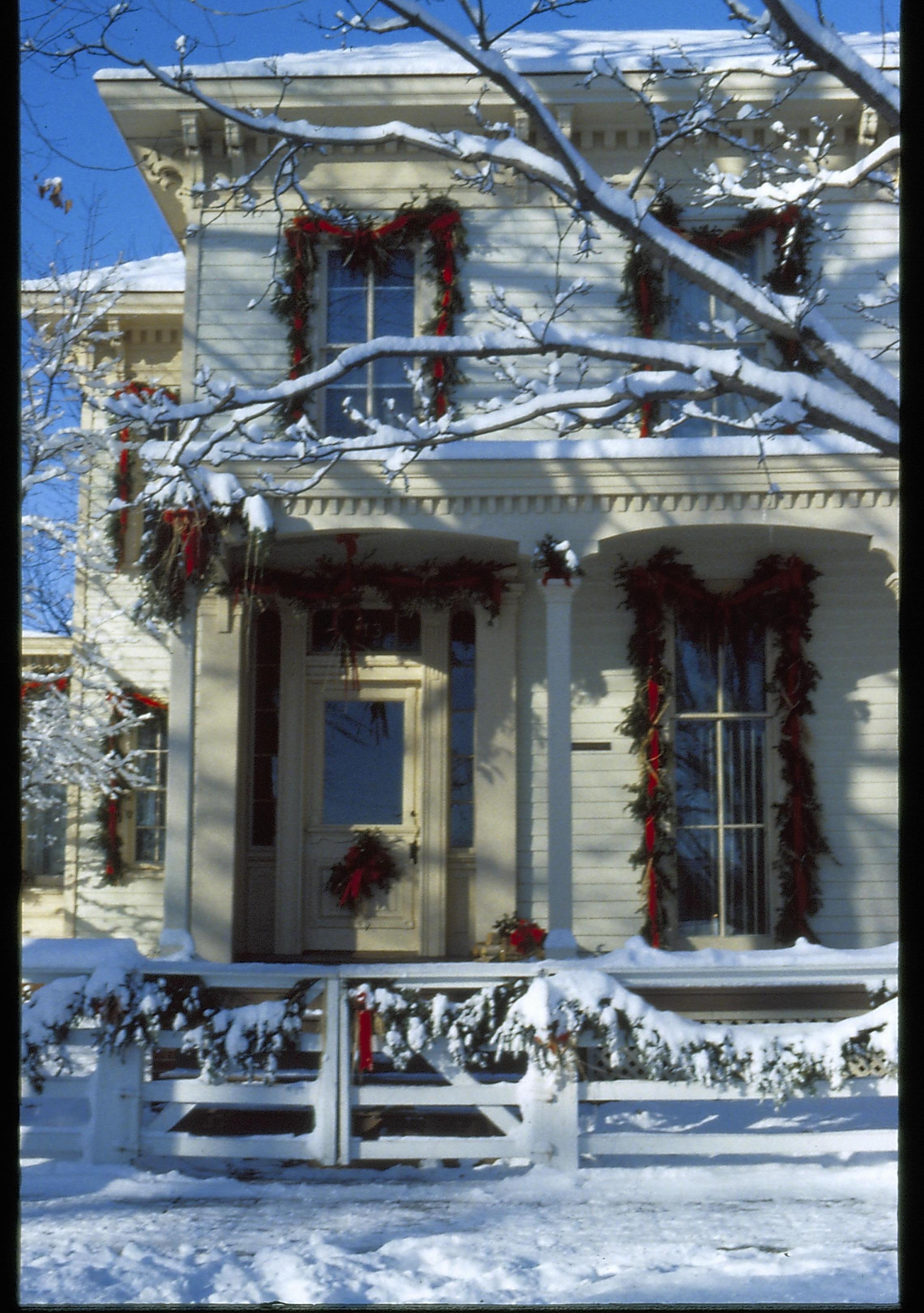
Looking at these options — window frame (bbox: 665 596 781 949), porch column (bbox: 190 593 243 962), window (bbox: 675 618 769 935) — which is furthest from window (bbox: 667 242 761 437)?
porch column (bbox: 190 593 243 962)


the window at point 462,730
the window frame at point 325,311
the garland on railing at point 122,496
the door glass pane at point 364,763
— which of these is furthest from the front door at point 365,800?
the garland on railing at point 122,496

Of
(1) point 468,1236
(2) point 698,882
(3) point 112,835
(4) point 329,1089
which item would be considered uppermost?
(3) point 112,835

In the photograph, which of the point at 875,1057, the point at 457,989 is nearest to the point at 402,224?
the point at 457,989

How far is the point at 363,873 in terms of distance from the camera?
939cm

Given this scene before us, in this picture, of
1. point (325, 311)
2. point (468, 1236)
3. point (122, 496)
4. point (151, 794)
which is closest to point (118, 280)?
point (122, 496)

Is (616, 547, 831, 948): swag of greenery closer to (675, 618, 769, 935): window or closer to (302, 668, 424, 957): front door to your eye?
(675, 618, 769, 935): window

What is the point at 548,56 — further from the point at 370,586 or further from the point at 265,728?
the point at 265,728

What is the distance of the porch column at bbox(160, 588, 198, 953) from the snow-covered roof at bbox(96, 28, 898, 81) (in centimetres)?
438

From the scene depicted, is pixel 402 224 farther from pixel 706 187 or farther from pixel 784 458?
pixel 784 458

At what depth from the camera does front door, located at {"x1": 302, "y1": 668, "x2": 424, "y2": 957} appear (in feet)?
31.1

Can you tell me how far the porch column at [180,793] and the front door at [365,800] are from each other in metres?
1.36

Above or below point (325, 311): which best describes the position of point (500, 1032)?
below

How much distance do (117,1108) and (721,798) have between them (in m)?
5.36

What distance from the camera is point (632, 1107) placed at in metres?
7.31
